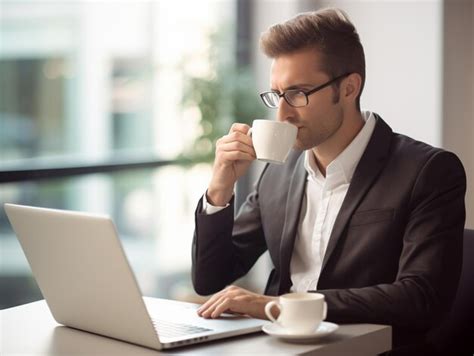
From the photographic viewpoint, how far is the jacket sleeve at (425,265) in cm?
191

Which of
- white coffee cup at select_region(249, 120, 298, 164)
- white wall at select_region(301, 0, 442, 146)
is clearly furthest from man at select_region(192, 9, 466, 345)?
white wall at select_region(301, 0, 442, 146)

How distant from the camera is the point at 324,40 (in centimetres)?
235

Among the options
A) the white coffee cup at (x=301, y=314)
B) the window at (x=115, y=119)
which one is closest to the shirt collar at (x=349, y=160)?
the white coffee cup at (x=301, y=314)

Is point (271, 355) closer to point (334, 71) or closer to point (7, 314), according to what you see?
point (7, 314)

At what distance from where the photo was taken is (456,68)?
402cm

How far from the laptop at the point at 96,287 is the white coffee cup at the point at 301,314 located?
12 cm

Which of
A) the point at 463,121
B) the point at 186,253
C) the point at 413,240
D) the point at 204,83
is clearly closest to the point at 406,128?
the point at 463,121

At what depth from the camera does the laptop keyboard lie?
69.1 inches

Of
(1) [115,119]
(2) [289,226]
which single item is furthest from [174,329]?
(1) [115,119]

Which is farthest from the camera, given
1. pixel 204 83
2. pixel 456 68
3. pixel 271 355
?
pixel 204 83

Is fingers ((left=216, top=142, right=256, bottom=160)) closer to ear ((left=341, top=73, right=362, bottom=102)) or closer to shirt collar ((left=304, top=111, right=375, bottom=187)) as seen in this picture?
shirt collar ((left=304, top=111, right=375, bottom=187))

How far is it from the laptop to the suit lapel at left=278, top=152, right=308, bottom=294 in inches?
17.4

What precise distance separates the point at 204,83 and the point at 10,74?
106cm

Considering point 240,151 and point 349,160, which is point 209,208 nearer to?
point 240,151
